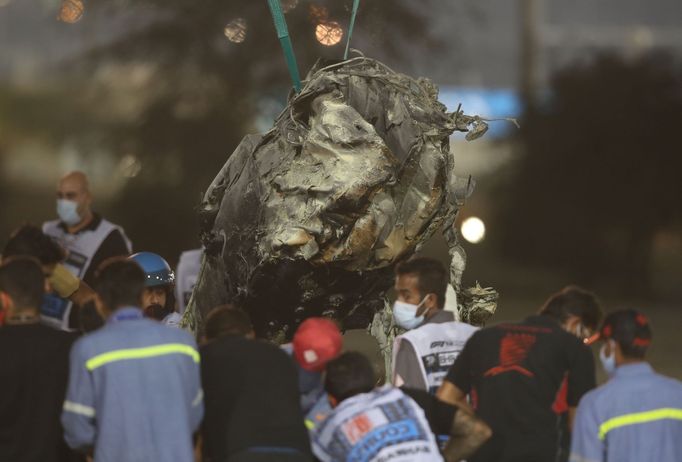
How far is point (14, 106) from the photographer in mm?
32812

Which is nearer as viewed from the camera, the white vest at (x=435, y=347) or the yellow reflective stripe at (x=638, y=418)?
the yellow reflective stripe at (x=638, y=418)

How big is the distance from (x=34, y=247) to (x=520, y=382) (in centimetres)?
276

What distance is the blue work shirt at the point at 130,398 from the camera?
605cm

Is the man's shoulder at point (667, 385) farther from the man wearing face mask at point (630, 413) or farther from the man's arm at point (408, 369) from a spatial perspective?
the man's arm at point (408, 369)

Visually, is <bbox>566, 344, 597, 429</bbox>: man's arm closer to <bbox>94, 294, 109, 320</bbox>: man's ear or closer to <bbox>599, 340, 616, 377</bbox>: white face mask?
<bbox>599, 340, 616, 377</bbox>: white face mask

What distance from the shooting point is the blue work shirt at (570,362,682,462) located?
6.18 meters

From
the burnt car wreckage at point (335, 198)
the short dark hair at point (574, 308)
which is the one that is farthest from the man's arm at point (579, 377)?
the burnt car wreckage at point (335, 198)

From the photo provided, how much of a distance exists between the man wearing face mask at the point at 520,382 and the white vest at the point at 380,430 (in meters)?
0.57

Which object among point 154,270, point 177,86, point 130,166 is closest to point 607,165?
point 177,86

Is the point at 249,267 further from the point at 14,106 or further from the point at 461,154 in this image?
the point at 461,154

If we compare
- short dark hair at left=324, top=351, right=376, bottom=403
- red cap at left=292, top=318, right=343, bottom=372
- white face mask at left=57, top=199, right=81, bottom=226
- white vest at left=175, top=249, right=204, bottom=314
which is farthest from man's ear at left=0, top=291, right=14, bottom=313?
white vest at left=175, top=249, right=204, bottom=314

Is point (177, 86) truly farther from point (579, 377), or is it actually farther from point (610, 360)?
point (610, 360)

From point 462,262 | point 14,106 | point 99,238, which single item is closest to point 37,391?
point 462,262

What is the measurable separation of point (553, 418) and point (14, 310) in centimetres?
267
